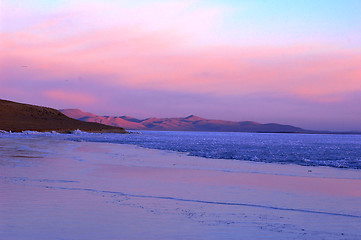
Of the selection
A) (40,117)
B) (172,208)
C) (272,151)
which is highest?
(40,117)

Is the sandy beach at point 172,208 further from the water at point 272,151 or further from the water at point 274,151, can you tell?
the water at point 272,151

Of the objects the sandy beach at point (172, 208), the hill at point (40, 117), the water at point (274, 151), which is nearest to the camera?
the sandy beach at point (172, 208)

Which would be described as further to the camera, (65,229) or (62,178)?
(62,178)

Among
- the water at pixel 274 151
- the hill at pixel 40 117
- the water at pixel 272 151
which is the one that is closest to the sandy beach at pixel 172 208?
the water at pixel 274 151

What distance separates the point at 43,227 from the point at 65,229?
0.50 m

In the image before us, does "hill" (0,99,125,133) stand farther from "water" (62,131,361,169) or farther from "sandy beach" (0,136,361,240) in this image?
"sandy beach" (0,136,361,240)

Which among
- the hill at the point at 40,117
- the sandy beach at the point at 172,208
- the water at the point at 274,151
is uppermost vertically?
the hill at the point at 40,117

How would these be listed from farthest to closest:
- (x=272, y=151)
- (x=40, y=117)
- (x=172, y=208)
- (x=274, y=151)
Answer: (x=40, y=117)
(x=274, y=151)
(x=272, y=151)
(x=172, y=208)

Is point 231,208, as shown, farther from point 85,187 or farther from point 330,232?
point 85,187

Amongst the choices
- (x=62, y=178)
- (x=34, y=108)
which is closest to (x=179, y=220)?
(x=62, y=178)

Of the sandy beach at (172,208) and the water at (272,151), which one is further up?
the water at (272,151)

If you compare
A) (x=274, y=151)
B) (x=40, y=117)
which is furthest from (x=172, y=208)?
(x=40, y=117)

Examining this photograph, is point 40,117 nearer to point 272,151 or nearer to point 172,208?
point 272,151

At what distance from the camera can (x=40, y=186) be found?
13.0 m
